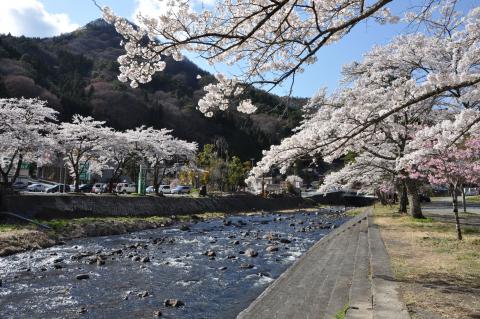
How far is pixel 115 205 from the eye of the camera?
29.2m

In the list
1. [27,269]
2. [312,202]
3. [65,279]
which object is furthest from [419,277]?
[312,202]

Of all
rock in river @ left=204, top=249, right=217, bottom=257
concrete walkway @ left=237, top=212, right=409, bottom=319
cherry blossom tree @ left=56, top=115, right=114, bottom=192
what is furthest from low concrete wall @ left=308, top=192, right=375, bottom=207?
concrete walkway @ left=237, top=212, right=409, bottom=319

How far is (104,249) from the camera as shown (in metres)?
16.2

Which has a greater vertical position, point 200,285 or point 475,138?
point 475,138

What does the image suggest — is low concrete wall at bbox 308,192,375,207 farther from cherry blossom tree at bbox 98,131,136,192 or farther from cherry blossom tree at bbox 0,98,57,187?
Result: cherry blossom tree at bbox 0,98,57,187

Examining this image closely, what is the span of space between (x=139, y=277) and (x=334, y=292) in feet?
18.9

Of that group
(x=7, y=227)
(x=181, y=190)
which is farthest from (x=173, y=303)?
(x=181, y=190)

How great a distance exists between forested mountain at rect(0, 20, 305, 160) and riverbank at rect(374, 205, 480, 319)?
47086mm

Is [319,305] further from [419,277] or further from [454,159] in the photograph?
[454,159]

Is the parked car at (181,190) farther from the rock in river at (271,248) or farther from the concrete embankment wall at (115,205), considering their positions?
the rock in river at (271,248)

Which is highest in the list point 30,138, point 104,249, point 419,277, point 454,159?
point 30,138

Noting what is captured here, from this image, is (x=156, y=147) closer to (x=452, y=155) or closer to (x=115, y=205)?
(x=115, y=205)

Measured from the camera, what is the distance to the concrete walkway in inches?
225

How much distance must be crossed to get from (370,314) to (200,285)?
556cm
